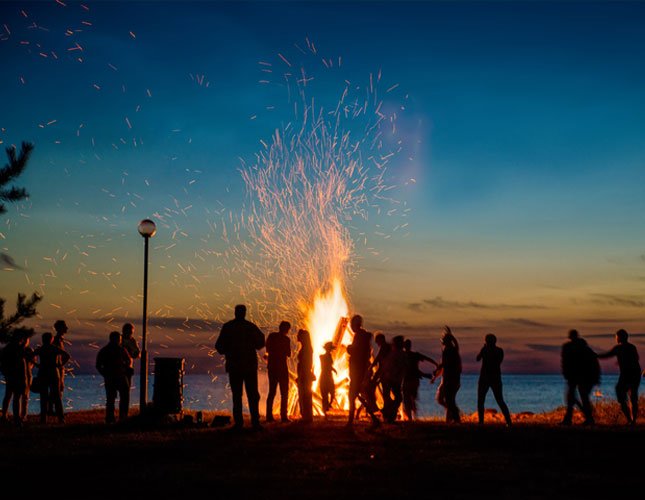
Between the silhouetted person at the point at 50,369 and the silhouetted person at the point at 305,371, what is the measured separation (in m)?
4.84

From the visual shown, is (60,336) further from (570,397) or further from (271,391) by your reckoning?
(570,397)

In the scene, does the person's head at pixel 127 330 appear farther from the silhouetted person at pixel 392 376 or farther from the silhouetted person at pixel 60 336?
the silhouetted person at pixel 392 376

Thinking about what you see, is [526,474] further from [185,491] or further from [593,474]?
[185,491]

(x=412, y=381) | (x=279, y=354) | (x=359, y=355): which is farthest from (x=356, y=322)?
(x=412, y=381)

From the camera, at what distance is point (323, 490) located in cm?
846

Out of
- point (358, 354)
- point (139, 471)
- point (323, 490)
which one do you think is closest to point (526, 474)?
point (323, 490)

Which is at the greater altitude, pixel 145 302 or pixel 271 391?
pixel 145 302

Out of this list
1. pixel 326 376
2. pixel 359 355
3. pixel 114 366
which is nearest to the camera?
pixel 359 355

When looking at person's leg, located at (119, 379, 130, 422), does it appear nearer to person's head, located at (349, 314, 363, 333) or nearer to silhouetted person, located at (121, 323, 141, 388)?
silhouetted person, located at (121, 323, 141, 388)

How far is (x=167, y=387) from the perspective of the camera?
15.6 m

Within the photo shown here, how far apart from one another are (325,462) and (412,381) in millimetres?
8011

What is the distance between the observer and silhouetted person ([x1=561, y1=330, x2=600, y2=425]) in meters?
16.3

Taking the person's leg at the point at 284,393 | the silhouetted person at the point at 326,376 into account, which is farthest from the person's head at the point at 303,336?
the silhouetted person at the point at 326,376

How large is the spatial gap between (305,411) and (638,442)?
6648 mm
